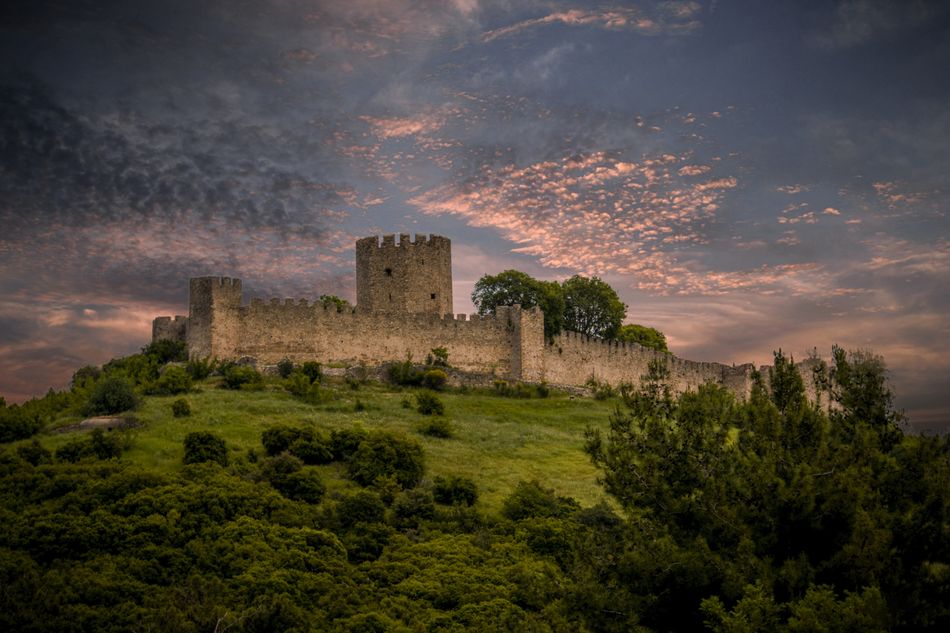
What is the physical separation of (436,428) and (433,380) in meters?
10.9

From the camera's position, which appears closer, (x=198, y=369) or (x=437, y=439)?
(x=437, y=439)

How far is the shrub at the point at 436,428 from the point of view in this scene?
41872 millimetres

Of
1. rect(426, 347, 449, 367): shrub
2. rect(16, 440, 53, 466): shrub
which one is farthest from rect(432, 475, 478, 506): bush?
rect(426, 347, 449, 367): shrub

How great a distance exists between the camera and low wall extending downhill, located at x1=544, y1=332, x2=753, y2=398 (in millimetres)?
61094

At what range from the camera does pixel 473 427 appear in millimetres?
44562

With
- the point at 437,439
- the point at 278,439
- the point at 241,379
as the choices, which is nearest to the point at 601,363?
the point at 437,439

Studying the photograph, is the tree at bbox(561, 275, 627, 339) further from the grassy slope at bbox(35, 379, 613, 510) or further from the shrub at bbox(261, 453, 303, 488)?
the shrub at bbox(261, 453, 303, 488)

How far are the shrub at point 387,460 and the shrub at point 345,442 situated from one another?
1.09ft

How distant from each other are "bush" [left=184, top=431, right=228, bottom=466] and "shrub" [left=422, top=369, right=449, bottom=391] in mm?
19098

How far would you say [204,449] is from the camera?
33.7m

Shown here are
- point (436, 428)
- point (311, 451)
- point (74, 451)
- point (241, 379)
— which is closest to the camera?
point (74, 451)

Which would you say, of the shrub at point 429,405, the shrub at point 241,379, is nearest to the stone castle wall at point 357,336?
the shrub at point 241,379

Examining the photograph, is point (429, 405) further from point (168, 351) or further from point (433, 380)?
point (168, 351)

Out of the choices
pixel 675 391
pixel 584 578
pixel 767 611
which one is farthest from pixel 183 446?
pixel 675 391
